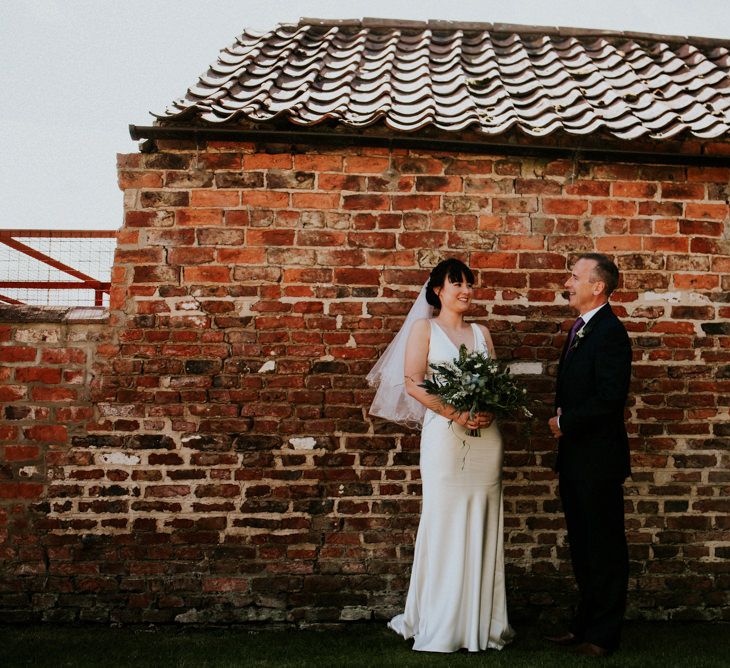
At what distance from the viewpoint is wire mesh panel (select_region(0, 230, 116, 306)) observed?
17.2 feet

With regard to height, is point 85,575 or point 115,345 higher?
point 115,345

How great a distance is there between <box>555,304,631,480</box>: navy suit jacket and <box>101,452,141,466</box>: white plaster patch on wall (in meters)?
2.59

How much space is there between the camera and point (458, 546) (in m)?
4.02

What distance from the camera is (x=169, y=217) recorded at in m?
4.56

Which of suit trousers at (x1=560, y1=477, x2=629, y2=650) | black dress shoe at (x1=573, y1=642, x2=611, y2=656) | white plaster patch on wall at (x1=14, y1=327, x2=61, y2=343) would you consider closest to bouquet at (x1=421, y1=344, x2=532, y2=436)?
suit trousers at (x1=560, y1=477, x2=629, y2=650)

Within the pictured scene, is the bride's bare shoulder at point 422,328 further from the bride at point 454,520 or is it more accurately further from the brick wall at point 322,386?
the brick wall at point 322,386

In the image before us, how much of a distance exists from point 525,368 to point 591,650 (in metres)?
1.68

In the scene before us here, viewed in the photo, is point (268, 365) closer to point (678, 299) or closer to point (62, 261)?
point (62, 261)

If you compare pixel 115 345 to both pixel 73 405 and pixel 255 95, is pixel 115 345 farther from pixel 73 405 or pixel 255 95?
pixel 255 95

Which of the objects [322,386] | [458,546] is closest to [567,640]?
[458,546]

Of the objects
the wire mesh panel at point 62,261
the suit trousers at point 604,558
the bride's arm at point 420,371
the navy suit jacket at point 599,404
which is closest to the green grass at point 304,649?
the suit trousers at point 604,558

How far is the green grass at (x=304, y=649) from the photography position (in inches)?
150

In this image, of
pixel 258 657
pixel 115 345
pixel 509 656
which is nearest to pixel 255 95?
pixel 115 345

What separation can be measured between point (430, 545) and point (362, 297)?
1.57 metres
